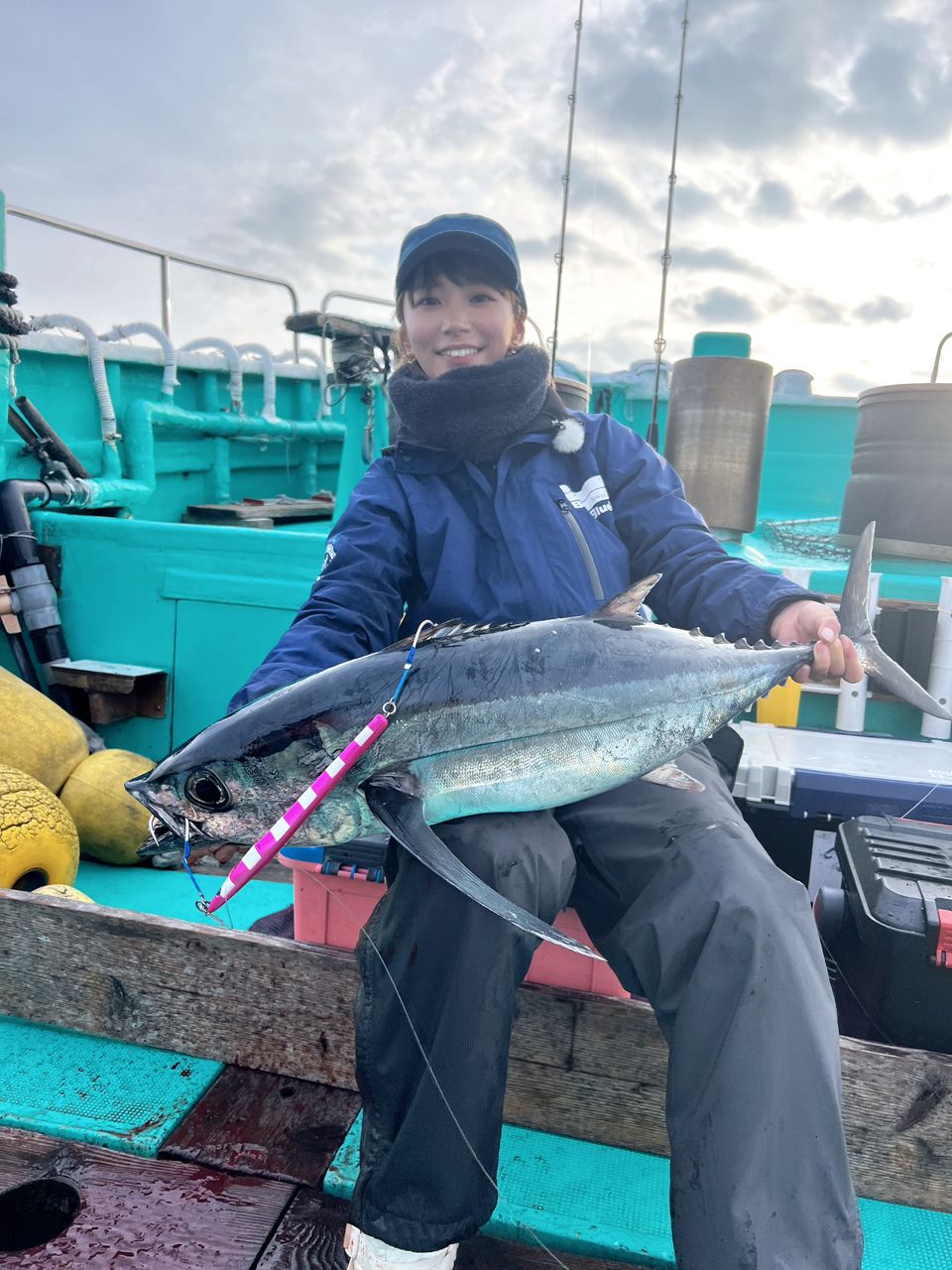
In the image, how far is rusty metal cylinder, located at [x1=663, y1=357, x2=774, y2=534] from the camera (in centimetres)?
425

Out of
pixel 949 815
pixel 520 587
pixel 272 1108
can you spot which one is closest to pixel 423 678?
pixel 520 587

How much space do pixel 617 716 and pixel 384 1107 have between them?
74 cm

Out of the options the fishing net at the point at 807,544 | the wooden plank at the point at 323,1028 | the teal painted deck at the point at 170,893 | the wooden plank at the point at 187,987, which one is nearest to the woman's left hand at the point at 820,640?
the wooden plank at the point at 323,1028

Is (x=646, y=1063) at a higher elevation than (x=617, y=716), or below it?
below

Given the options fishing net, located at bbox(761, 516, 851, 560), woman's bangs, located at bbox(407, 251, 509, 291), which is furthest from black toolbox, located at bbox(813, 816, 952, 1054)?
fishing net, located at bbox(761, 516, 851, 560)

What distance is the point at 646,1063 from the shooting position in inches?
61.5

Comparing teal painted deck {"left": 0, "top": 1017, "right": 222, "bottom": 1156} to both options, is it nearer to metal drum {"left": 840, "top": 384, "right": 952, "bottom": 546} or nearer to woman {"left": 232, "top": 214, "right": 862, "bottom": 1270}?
woman {"left": 232, "top": 214, "right": 862, "bottom": 1270}

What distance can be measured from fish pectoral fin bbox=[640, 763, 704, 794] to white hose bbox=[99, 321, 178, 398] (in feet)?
18.3

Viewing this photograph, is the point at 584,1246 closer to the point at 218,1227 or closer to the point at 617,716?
the point at 218,1227

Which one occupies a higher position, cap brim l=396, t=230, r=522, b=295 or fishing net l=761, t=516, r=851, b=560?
cap brim l=396, t=230, r=522, b=295

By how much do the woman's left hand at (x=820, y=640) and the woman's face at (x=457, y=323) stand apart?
94cm

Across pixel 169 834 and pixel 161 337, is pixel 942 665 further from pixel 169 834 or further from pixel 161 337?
pixel 161 337

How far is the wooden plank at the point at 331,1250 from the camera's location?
4.38 ft

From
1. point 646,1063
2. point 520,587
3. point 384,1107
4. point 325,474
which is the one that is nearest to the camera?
point 384,1107
